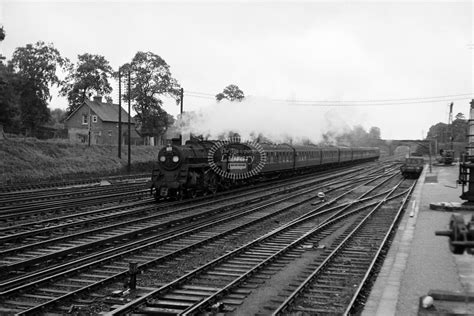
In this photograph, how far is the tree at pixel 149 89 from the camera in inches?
2029

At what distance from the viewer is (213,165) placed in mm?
22125

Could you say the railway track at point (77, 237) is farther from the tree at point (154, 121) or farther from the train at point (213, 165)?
the tree at point (154, 121)

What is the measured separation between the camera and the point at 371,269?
913cm

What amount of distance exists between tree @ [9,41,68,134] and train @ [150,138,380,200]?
3088 cm

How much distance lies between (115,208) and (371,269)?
1069 cm

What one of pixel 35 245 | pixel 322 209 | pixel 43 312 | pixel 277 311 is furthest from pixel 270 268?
pixel 322 209

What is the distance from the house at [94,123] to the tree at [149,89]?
342cm

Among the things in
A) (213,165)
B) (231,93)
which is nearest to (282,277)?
(213,165)

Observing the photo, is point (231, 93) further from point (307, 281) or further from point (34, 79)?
point (307, 281)

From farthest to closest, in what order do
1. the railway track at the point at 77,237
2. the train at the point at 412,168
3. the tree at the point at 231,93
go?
the tree at the point at 231,93
the train at the point at 412,168
the railway track at the point at 77,237

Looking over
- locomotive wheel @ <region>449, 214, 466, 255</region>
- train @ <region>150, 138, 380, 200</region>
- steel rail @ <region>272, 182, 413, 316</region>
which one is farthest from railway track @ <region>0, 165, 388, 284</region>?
locomotive wheel @ <region>449, 214, 466, 255</region>

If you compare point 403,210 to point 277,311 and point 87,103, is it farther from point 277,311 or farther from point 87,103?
point 87,103

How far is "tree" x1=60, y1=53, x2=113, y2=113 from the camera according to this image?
174 feet

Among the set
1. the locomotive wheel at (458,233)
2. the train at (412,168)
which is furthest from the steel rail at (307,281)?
the train at (412,168)
